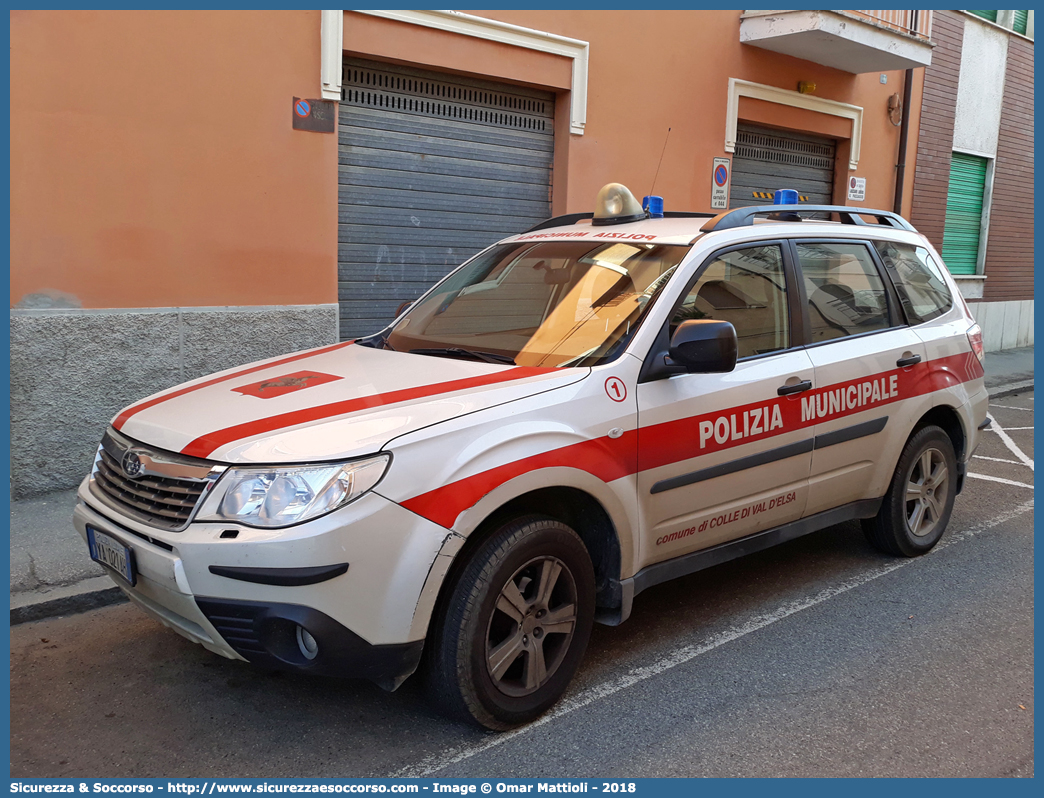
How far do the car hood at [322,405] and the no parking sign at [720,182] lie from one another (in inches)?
288

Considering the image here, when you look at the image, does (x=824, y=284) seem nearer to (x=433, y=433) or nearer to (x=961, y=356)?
(x=961, y=356)

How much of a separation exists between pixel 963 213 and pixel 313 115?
11528 mm

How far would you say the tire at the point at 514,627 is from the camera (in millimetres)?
3100

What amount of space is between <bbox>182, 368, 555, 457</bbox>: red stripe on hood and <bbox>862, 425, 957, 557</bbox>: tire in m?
2.50

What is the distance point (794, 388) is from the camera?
13.7 ft

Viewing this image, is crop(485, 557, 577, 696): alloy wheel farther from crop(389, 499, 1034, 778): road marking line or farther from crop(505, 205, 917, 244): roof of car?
crop(505, 205, 917, 244): roof of car

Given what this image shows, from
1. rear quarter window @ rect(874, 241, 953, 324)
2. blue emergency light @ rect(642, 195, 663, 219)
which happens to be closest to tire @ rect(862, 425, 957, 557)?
rear quarter window @ rect(874, 241, 953, 324)

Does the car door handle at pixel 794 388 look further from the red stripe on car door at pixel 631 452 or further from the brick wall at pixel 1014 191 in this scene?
the brick wall at pixel 1014 191

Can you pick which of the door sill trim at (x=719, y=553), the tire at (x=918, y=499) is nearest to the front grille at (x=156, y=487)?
the door sill trim at (x=719, y=553)

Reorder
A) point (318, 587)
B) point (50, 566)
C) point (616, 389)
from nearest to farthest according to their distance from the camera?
point (318, 587)
point (616, 389)
point (50, 566)

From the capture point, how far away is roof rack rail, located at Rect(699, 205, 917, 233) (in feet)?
13.9

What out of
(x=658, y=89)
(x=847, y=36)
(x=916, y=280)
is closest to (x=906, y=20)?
(x=847, y=36)

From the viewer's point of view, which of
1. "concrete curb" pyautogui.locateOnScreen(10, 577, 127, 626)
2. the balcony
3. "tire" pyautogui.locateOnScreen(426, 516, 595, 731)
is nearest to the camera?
"tire" pyautogui.locateOnScreen(426, 516, 595, 731)

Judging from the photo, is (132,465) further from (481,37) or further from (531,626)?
(481,37)
